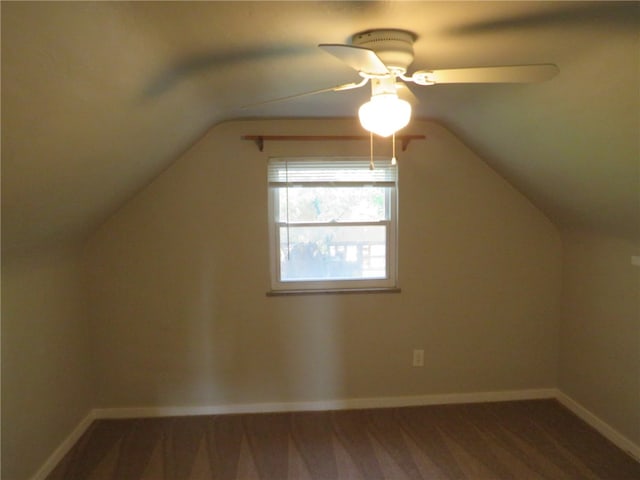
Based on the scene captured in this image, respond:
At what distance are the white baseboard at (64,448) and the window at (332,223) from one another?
1607 mm

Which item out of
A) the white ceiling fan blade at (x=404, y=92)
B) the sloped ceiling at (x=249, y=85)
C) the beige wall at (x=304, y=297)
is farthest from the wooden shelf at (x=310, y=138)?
the white ceiling fan blade at (x=404, y=92)

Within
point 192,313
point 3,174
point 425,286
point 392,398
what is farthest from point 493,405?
point 3,174

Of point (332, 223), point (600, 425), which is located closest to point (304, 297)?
point (332, 223)

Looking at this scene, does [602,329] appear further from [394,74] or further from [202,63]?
[202,63]

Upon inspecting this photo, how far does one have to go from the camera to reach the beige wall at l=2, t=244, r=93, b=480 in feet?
6.52

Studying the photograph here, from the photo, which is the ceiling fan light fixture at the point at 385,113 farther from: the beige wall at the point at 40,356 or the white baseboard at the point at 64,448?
the white baseboard at the point at 64,448

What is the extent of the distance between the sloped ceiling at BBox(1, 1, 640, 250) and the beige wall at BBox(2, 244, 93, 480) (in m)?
0.25

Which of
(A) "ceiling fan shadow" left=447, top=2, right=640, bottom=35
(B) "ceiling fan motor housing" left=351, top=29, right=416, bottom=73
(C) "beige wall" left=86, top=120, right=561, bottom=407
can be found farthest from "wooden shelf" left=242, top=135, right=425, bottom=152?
(A) "ceiling fan shadow" left=447, top=2, right=640, bottom=35

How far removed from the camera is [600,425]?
2.62 metres

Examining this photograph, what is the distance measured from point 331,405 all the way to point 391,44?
2.50 meters

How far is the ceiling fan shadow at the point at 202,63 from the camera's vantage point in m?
1.49

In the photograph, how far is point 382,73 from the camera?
132cm

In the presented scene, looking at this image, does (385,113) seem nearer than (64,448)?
Yes

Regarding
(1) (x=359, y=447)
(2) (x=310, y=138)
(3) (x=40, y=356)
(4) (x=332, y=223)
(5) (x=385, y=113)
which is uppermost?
(2) (x=310, y=138)
